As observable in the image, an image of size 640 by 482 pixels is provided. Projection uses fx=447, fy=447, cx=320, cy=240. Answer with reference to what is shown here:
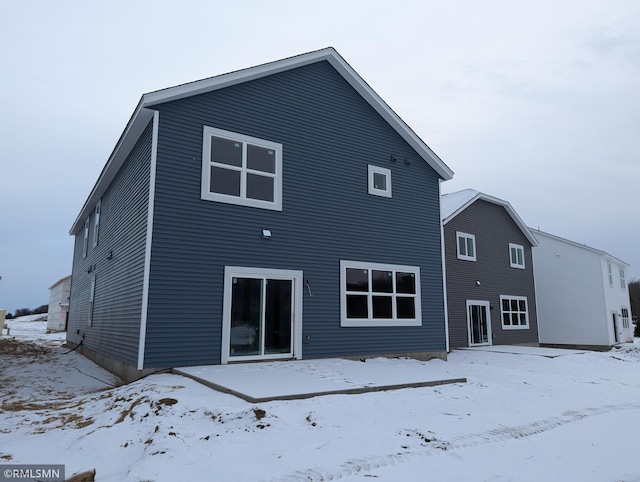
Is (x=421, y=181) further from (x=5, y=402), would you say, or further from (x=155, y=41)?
(x=155, y=41)

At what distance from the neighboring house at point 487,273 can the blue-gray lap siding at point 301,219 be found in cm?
686

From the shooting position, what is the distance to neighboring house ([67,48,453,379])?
9.51 metres

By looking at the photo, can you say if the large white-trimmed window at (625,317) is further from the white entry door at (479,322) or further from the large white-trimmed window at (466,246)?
the large white-trimmed window at (466,246)

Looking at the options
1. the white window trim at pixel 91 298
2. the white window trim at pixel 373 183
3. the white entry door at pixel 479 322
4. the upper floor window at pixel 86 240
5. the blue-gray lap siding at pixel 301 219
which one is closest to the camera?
the blue-gray lap siding at pixel 301 219

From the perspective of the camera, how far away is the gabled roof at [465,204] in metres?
21.0

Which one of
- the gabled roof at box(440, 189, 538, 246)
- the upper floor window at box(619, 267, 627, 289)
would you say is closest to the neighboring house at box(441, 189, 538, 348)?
the gabled roof at box(440, 189, 538, 246)

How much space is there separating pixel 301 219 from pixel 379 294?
10.5ft

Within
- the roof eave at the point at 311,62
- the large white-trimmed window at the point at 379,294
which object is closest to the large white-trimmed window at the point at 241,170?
the roof eave at the point at 311,62

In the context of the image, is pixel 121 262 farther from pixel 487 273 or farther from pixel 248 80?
pixel 487 273

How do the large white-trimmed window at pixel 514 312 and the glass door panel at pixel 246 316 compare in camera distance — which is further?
the large white-trimmed window at pixel 514 312

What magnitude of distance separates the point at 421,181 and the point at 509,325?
40.8ft

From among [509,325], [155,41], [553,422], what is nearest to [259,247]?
[553,422]

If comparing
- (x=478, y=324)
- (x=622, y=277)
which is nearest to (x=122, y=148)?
(x=478, y=324)

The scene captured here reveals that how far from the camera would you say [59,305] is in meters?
34.2
